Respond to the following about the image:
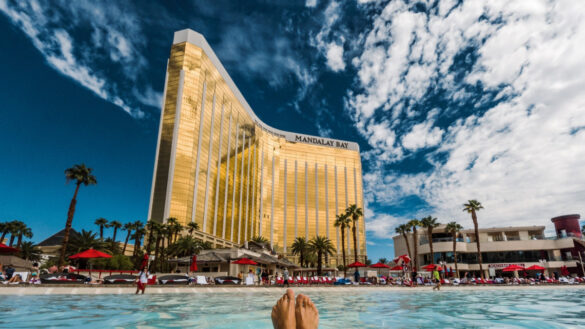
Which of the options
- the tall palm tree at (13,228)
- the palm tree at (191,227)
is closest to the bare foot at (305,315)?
the palm tree at (191,227)

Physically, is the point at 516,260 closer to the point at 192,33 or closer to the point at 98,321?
the point at 98,321

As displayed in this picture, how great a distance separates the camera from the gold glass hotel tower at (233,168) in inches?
2687

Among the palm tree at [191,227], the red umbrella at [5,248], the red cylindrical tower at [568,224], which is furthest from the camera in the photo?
the red cylindrical tower at [568,224]

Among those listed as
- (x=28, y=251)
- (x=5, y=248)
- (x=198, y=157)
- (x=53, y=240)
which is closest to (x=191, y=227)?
(x=198, y=157)

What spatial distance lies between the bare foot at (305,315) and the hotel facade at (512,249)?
66.5 m

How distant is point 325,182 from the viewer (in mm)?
117125

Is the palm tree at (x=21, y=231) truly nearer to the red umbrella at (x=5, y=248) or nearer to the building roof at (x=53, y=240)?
the building roof at (x=53, y=240)

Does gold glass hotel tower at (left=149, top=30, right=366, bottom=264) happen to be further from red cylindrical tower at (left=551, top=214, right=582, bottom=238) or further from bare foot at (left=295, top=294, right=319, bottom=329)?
bare foot at (left=295, top=294, right=319, bottom=329)

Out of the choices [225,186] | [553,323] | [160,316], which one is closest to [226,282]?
[160,316]

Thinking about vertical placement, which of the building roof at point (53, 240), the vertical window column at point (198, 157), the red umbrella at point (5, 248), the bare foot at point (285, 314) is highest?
the vertical window column at point (198, 157)

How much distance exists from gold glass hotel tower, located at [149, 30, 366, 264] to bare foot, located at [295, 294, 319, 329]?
65042 millimetres

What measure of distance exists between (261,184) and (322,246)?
52439 mm

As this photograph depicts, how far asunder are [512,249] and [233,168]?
66731 millimetres

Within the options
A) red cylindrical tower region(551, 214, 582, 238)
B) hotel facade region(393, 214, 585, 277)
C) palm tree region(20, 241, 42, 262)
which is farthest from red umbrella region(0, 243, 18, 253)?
red cylindrical tower region(551, 214, 582, 238)
